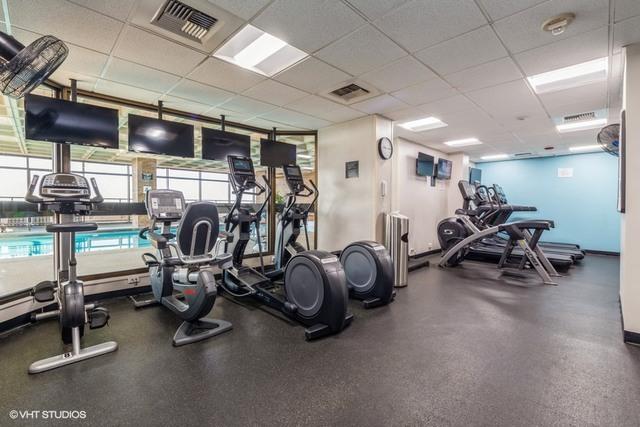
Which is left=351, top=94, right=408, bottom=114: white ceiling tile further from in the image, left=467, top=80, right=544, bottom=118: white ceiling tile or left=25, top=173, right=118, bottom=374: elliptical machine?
left=25, top=173, right=118, bottom=374: elliptical machine

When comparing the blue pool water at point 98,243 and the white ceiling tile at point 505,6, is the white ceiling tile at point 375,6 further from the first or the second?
the blue pool water at point 98,243

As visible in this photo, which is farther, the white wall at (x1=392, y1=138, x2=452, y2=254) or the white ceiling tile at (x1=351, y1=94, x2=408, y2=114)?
the white wall at (x1=392, y1=138, x2=452, y2=254)

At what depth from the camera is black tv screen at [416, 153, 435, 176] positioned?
7.13m

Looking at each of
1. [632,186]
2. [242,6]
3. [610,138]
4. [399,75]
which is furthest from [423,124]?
[242,6]

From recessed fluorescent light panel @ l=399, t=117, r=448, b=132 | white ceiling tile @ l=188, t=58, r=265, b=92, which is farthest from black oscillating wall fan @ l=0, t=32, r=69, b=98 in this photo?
recessed fluorescent light panel @ l=399, t=117, r=448, b=132

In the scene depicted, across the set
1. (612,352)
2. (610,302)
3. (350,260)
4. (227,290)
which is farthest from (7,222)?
(610,302)

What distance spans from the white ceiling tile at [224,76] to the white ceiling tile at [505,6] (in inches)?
91.2

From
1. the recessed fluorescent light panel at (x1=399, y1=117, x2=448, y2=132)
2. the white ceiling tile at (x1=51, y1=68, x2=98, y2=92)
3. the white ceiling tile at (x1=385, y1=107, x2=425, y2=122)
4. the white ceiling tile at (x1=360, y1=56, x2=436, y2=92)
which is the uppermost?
the recessed fluorescent light panel at (x1=399, y1=117, x2=448, y2=132)

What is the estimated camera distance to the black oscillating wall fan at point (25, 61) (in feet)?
5.66

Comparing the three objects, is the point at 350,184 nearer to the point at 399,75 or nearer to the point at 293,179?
the point at 293,179

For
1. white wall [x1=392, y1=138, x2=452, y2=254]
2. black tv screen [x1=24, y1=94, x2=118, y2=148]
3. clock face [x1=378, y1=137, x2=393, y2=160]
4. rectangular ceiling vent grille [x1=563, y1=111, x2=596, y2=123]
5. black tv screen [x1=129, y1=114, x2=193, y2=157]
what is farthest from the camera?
white wall [x1=392, y1=138, x2=452, y2=254]

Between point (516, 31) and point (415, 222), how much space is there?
16.5 ft

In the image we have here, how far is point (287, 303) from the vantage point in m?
3.26

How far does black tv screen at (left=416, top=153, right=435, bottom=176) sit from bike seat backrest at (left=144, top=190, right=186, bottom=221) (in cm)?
551
